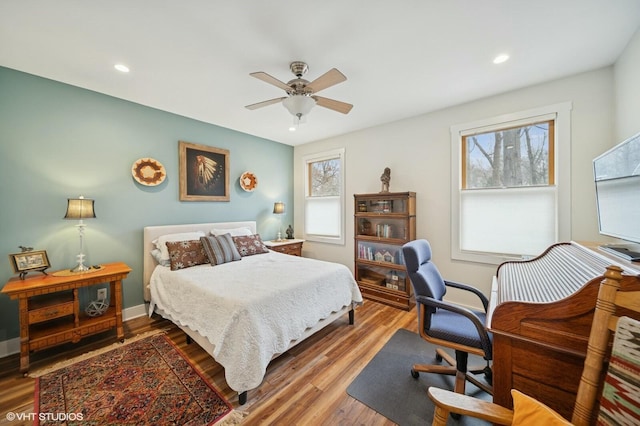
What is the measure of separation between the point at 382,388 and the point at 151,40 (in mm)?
3349

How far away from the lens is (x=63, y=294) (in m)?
2.44

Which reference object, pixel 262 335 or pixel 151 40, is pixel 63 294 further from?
pixel 151 40

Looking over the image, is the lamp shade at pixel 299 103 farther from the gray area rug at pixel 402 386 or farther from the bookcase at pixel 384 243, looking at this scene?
the gray area rug at pixel 402 386

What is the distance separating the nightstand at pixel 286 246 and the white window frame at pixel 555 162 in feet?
8.66

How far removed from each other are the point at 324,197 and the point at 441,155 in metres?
2.19

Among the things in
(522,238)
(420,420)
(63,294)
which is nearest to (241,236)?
(63,294)

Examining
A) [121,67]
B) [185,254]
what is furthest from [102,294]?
[121,67]

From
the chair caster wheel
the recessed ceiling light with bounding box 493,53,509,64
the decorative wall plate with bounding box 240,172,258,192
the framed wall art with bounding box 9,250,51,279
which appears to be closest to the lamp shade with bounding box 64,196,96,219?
the framed wall art with bounding box 9,250,51,279

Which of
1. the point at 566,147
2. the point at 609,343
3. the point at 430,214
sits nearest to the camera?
the point at 609,343

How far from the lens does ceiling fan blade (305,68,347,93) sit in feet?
5.78

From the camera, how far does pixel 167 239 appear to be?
3.01 meters

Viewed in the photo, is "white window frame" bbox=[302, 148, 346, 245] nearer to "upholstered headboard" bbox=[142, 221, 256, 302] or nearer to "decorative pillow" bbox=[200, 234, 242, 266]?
"decorative pillow" bbox=[200, 234, 242, 266]

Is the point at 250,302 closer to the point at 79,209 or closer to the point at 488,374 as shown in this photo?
the point at 488,374

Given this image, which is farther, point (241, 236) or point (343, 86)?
point (241, 236)
